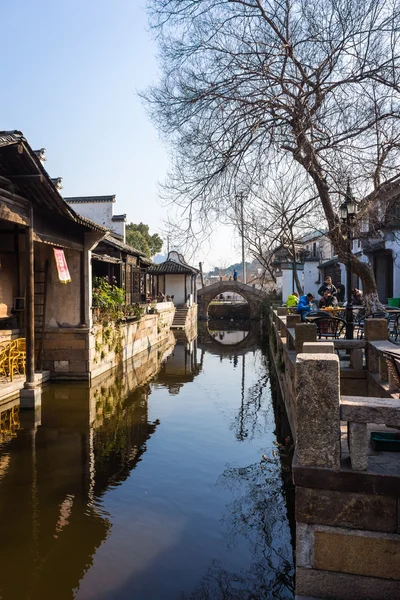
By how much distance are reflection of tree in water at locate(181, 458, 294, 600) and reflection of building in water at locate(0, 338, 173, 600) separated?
1175 millimetres

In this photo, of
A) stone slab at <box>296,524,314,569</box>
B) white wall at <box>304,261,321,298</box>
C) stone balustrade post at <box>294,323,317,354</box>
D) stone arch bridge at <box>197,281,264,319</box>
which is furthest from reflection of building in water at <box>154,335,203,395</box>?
stone arch bridge at <box>197,281,264,319</box>

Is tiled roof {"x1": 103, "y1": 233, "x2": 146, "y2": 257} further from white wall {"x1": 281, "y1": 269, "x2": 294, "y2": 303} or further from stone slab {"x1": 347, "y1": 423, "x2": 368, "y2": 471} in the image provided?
white wall {"x1": 281, "y1": 269, "x2": 294, "y2": 303}

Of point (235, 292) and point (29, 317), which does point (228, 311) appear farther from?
point (29, 317)

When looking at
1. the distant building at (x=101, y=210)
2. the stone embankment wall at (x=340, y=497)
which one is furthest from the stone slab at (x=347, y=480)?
the distant building at (x=101, y=210)

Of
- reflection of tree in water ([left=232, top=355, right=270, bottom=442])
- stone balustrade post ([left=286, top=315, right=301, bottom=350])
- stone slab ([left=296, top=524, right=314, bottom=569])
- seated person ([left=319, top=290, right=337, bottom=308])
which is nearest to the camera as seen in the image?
stone slab ([left=296, top=524, right=314, bottom=569])

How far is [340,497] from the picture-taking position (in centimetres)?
300

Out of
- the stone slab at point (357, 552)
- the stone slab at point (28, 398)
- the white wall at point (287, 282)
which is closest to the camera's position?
the stone slab at point (357, 552)

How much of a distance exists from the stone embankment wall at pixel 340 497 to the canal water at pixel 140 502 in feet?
3.58

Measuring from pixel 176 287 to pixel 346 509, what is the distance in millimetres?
31047

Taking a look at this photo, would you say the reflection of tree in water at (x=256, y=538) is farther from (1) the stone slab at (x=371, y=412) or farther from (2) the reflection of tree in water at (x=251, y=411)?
(1) the stone slab at (x=371, y=412)

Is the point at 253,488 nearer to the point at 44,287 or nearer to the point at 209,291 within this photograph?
the point at 44,287

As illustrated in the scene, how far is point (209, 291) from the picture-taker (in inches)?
1538

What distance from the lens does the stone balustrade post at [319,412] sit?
3.04 metres

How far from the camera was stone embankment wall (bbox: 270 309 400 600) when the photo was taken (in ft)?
9.60
